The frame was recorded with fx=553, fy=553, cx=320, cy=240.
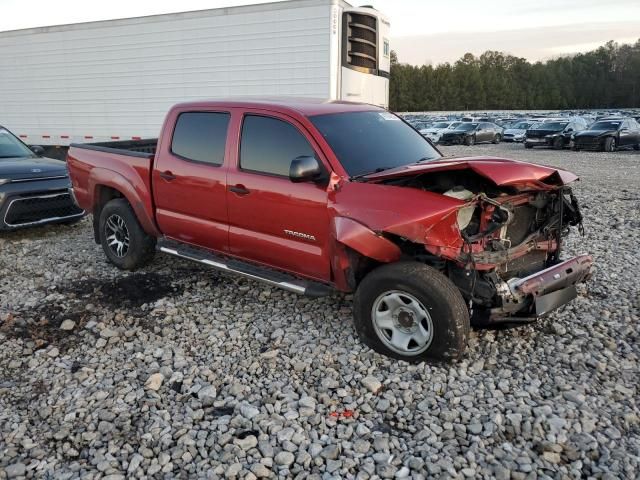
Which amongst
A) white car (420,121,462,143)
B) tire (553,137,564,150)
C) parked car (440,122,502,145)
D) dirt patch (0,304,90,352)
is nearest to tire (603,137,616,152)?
tire (553,137,564,150)

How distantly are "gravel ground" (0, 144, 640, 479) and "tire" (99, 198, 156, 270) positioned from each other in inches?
18.2

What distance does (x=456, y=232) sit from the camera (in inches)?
146

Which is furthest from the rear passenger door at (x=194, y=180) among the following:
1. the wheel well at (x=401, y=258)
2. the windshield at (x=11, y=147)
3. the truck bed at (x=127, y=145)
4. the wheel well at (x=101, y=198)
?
the windshield at (x=11, y=147)

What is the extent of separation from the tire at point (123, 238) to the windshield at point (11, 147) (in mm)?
3390

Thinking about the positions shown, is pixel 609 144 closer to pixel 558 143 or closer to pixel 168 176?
pixel 558 143

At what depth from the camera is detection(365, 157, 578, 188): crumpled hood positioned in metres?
3.65

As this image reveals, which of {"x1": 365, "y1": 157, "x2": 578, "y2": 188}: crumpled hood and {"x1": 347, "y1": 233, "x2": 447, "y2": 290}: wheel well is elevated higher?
{"x1": 365, "y1": 157, "x2": 578, "y2": 188}: crumpled hood

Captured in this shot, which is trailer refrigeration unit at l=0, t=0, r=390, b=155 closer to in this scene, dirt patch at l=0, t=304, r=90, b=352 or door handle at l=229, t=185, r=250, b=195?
door handle at l=229, t=185, r=250, b=195

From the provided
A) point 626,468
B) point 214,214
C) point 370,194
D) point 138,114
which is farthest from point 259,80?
point 626,468

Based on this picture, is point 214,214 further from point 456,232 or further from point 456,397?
point 456,397

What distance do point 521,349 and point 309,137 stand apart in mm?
2315

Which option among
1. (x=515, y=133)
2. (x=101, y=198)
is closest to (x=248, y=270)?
(x=101, y=198)

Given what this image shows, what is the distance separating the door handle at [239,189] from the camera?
15.5ft

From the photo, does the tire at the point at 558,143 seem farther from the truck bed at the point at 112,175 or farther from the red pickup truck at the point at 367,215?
the truck bed at the point at 112,175
